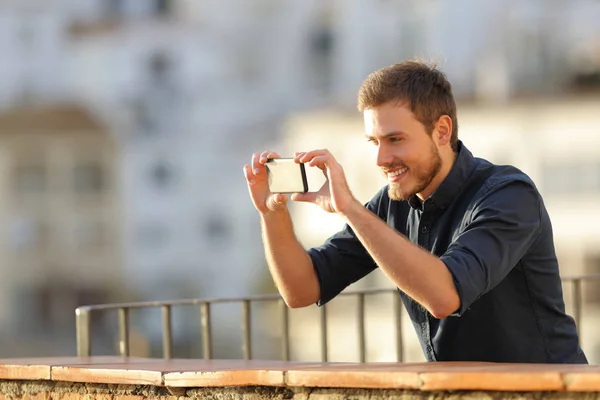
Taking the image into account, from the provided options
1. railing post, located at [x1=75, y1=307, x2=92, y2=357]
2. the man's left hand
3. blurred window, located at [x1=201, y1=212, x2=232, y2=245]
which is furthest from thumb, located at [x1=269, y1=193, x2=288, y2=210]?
blurred window, located at [x1=201, y1=212, x2=232, y2=245]

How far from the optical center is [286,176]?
175 inches

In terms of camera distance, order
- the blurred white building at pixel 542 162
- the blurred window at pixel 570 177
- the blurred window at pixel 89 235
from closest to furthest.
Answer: the blurred white building at pixel 542 162 → the blurred window at pixel 570 177 → the blurred window at pixel 89 235

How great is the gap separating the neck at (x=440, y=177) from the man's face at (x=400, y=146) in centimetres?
4

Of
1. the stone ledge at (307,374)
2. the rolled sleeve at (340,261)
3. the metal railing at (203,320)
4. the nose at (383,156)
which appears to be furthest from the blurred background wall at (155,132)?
the nose at (383,156)

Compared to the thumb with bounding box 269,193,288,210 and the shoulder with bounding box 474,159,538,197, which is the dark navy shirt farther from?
the thumb with bounding box 269,193,288,210

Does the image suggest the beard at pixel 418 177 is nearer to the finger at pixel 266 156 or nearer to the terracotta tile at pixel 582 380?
the finger at pixel 266 156

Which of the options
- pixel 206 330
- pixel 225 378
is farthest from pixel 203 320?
pixel 225 378

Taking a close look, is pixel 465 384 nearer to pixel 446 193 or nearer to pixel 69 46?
pixel 446 193

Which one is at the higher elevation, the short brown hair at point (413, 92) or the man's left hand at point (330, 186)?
the short brown hair at point (413, 92)

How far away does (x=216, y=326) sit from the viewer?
58750 millimetres

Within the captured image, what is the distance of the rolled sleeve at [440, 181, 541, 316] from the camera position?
409 cm

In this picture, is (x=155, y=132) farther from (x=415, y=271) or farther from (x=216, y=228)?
(x=415, y=271)

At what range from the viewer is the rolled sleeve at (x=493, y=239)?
4094 millimetres

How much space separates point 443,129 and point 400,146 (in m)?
0.15
